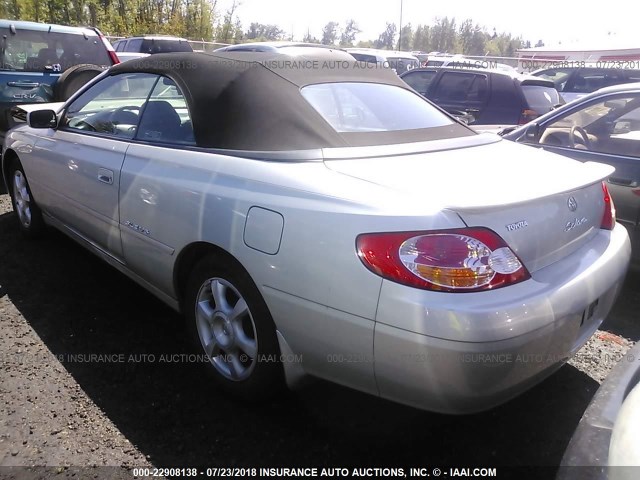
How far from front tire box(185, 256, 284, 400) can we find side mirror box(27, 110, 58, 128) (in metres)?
2.05

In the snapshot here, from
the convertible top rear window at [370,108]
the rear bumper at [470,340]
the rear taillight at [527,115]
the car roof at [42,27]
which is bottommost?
the rear bumper at [470,340]

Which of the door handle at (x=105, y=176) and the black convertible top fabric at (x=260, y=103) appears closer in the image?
the black convertible top fabric at (x=260, y=103)

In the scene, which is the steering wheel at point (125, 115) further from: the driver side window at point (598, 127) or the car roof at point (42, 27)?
the car roof at point (42, 27)

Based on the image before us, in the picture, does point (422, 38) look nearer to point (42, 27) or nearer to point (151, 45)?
point (151, 45)

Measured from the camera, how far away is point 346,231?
74.5 inches

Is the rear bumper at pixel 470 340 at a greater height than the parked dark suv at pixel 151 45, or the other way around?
the parked dark suv at pixel 151 45

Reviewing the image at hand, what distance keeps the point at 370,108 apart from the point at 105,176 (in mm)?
1613

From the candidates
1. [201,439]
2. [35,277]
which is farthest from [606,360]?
[35,277]

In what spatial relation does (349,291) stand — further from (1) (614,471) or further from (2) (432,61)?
(2) (432,61)

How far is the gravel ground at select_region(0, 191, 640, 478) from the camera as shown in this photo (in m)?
2.18

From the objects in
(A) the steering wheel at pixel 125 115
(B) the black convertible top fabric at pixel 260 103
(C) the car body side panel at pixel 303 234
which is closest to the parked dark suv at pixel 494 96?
(B) the black convertible top fabric at pixel 260 103

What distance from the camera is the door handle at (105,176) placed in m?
3.05


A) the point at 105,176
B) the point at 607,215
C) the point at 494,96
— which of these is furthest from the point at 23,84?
the point at 607,215

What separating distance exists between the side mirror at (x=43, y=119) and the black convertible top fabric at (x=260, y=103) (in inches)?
48.0
